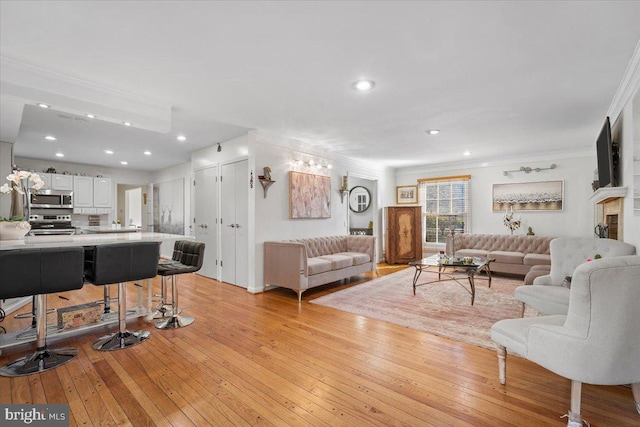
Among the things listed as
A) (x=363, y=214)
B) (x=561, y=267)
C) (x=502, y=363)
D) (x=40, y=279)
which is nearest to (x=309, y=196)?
(x=363, y=214)

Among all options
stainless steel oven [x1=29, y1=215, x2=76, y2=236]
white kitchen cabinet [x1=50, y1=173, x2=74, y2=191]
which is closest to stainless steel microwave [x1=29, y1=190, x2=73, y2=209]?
white kitchen cabinet [x1=50, y1=173, x2=74, y2=191]

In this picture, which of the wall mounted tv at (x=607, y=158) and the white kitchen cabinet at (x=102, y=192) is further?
the white kitchen cabinet at (x=102, y=192)

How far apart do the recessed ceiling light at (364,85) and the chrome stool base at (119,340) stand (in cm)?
322

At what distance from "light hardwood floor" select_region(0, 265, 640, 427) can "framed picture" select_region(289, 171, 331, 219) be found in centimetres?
253

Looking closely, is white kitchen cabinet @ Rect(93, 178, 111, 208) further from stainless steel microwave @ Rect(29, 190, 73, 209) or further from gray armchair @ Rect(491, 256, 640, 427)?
gray armchair @ Rect(491, 256, 640, 427)

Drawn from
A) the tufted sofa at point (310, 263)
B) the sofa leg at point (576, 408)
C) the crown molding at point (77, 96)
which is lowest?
the sofa leg at point (576, 408)

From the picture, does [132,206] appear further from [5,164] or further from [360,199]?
[360,199]

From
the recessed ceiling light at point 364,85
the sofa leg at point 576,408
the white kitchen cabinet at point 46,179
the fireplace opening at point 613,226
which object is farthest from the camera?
the white kitchen cabinet at point 46,179

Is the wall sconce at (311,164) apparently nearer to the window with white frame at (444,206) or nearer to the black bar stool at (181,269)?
the black bar stool at (181,269)

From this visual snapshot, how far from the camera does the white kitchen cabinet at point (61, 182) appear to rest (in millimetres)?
6629

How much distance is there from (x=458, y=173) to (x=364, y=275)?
11.7 ft

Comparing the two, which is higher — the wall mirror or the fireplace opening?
the wall mirror

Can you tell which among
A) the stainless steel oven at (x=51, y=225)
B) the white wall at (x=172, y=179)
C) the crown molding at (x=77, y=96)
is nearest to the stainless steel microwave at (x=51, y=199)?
the stainless steel oven at (x=51, y=225)

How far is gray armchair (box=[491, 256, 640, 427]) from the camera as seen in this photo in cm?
154
